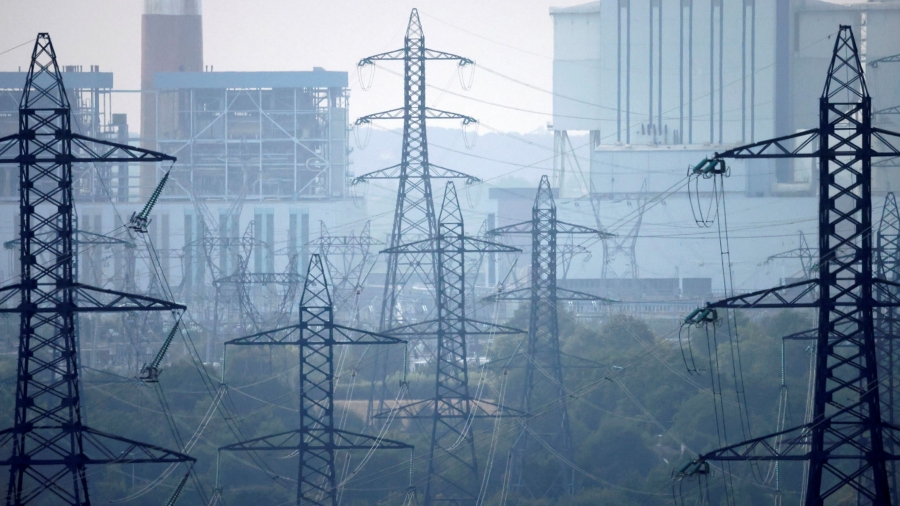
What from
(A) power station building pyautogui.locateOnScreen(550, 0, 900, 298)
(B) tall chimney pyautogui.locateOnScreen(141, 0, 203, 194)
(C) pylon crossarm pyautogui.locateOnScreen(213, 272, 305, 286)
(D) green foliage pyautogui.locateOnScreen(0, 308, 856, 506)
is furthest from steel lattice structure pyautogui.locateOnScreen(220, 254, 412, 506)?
(B) tall chimney pyautogui.locateOnScreen(141, 0, 203, 194)

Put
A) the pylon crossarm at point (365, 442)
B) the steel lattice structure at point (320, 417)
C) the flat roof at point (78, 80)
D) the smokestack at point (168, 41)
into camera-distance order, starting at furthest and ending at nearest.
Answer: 1. the smokestack at point (168, 41)
2. the flat roof at point (78, 80)
3. the steel lattice structure at point (320, 417)
4. the pylon crossarm at point (365, 442)

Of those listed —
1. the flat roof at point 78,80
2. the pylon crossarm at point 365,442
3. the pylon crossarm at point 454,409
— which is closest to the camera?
the pylon crossarm at point 365,442

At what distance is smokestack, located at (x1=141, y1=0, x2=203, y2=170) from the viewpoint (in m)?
78.0

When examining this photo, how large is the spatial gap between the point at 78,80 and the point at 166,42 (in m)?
6.74

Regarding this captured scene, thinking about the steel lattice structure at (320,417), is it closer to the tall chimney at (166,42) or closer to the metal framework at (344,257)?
the metal framework at (344,257)

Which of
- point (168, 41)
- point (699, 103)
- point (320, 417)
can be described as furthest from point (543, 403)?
point (168, 41)

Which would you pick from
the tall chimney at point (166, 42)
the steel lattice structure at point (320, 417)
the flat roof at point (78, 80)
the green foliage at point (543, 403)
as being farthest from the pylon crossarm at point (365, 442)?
the tall chimney at point (166, 42)

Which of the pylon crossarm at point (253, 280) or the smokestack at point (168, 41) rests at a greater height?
the smokestack at point (168, 41)

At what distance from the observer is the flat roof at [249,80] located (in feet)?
238

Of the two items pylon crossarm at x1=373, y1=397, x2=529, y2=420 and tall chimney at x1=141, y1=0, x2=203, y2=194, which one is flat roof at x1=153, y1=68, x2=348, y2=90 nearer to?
tall chimney at x1=141, y1=0, x2=203, y2=194

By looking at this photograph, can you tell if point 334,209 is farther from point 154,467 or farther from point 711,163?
point 711,163

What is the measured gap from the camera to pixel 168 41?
78.7 m

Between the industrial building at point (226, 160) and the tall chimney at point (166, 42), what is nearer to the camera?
the industrial building at point (226, 160)

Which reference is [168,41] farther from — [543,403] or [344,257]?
[543,403]
